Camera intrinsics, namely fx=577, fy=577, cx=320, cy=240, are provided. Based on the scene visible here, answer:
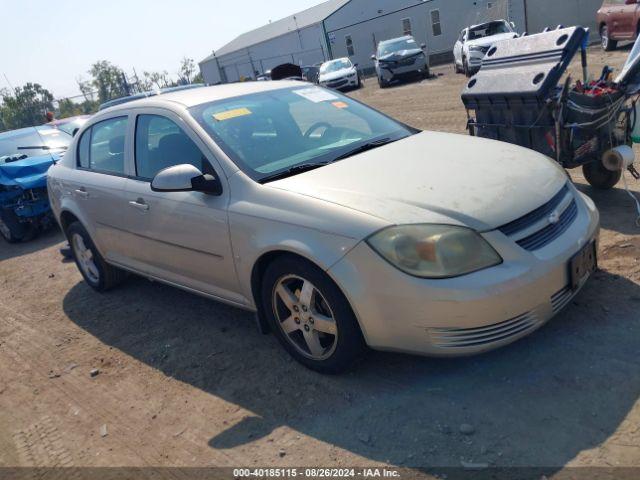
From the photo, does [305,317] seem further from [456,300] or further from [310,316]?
[456,300]

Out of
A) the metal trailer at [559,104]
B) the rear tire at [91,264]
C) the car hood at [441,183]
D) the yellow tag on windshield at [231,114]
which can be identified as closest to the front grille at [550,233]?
the car hood at [441,183]

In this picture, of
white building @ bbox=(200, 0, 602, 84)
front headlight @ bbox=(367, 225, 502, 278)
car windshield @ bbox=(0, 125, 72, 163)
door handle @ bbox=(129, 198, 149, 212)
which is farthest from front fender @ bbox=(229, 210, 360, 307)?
white building @ bbox=(200, 0, 602, 84)

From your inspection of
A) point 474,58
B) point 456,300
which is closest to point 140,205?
point 456,300

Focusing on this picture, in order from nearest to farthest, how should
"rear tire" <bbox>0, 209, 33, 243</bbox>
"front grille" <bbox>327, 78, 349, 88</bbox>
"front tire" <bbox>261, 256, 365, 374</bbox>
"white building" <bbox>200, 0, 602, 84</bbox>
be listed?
"front tire" <bbox>261, 256, 365, 374</bbox> → "rear tire" <bbox>0, 209, 33, 243</bbox> → "front grille" <bbox>327, 78, 349, 88</bbox> → "white building" <bbox>200, 0, 602, 84</bbox>

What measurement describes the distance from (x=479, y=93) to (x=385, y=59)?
15.8 m

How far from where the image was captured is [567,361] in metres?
3.08

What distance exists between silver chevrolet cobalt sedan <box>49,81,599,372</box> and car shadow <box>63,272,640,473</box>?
0.25 metres

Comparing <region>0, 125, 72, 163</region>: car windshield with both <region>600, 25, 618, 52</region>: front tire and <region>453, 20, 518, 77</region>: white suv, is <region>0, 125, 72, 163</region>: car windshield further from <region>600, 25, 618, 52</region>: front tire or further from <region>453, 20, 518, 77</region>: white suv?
<region>600, 25, 618, 52</region>: front tire

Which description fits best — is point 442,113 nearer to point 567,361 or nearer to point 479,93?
point 479,93

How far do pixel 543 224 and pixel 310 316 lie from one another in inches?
53.7

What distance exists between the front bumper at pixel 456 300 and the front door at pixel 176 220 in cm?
100

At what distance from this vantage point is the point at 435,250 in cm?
282

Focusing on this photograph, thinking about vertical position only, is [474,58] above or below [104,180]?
below

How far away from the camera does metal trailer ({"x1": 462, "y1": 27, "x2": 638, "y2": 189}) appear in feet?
16.0
